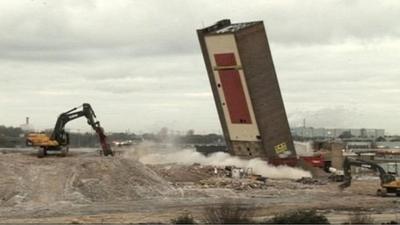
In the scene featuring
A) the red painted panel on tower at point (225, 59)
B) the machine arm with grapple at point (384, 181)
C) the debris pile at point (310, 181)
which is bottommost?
the debris pile at point (310, 181)

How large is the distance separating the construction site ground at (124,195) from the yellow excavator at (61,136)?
1.28 metres

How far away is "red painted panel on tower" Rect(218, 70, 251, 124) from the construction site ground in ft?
34.5

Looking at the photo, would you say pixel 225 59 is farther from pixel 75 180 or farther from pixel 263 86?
pixel 75 180

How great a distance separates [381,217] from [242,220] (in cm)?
962

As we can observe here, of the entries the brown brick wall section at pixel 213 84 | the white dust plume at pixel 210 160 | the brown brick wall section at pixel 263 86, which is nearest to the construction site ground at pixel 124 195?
the brown brick wall section at pixel 263 86

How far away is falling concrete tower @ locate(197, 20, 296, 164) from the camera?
181 feet

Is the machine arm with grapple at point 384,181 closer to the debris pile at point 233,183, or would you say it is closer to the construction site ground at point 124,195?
the construction site ground at point 124,195

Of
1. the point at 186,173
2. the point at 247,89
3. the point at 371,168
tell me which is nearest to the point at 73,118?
the point at 186,173

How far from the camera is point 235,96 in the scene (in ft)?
190

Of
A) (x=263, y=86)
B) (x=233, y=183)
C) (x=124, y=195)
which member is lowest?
(x=233, y=183)

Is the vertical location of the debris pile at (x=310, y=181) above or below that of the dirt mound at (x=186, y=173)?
below

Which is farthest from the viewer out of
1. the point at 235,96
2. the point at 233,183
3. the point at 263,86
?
the point at 235,96

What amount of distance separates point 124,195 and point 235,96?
844 inches

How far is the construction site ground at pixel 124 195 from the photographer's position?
30453mm
